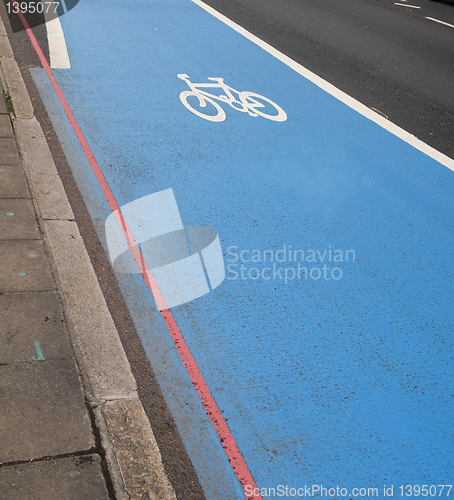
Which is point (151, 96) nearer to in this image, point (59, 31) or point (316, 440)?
point (59, 31)

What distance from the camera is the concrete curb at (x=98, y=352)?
2.46 meters

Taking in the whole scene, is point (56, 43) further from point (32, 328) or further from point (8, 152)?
point (32, 328)

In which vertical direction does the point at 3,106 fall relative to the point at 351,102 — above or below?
above

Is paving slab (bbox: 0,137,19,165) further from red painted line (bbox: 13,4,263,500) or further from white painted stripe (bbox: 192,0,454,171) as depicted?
white painted stripe (bbox: 192,0,454,171)

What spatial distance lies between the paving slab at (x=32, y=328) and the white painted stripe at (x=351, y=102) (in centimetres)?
530

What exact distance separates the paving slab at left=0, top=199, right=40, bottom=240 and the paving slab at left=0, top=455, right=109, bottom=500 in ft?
6.40

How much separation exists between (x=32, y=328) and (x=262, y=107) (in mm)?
4830

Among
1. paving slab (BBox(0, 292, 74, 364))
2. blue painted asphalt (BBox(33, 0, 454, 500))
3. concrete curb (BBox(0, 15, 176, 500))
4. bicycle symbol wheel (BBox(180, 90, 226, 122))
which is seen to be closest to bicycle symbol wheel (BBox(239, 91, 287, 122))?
blue painted asphalt (BBox(33, 0, 454, 500))

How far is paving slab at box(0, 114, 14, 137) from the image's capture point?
16.1 ft

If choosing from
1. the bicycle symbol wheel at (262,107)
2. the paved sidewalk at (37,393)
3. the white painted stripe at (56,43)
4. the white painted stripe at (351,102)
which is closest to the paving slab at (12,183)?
the paved sidewalk at (37,393)

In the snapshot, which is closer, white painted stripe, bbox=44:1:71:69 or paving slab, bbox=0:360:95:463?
paving slab, bbox=0:360:95:463

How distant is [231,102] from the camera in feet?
21.5

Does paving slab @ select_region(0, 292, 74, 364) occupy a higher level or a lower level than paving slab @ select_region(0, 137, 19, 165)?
lower

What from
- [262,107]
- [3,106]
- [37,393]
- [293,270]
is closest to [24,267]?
[37,393]
